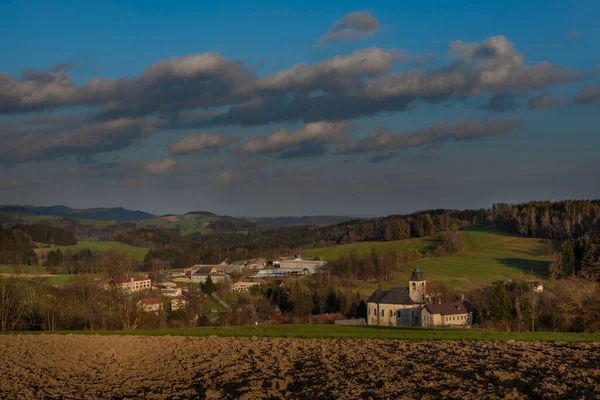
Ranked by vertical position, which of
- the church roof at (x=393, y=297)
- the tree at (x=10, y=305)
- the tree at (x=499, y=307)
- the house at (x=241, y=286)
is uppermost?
the tree at (x=10, y=305)

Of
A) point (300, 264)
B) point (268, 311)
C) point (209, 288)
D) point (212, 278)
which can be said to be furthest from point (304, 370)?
point (300, 264)

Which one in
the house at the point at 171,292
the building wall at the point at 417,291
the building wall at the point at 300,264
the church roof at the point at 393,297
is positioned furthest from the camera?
the building wall at the point at 300,264

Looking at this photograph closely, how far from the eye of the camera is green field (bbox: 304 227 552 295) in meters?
90.8

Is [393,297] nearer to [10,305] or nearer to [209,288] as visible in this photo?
[209,288]

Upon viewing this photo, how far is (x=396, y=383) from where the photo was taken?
1420 cm

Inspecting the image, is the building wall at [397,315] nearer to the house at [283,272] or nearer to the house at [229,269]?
the house at [283,272]

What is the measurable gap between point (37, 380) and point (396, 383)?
12089 millimetres

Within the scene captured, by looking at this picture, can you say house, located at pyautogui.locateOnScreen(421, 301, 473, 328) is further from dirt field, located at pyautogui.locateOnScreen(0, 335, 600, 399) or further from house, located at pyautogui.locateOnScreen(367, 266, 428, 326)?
dirt field, located at pyautogui.locateOnScreen(0, 335, 600, 399)

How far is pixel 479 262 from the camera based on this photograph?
10581cm

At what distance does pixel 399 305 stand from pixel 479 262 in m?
43.4

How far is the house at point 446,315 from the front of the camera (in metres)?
62.8

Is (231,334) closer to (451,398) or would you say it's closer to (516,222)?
(451,398)

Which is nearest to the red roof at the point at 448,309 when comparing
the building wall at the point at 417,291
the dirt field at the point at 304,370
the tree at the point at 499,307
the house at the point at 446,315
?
the house at the point at 446,315

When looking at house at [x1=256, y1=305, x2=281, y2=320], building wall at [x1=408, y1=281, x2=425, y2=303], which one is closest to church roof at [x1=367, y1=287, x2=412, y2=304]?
building wall at [x1=408, y1=281, x2=425, y2=303]
